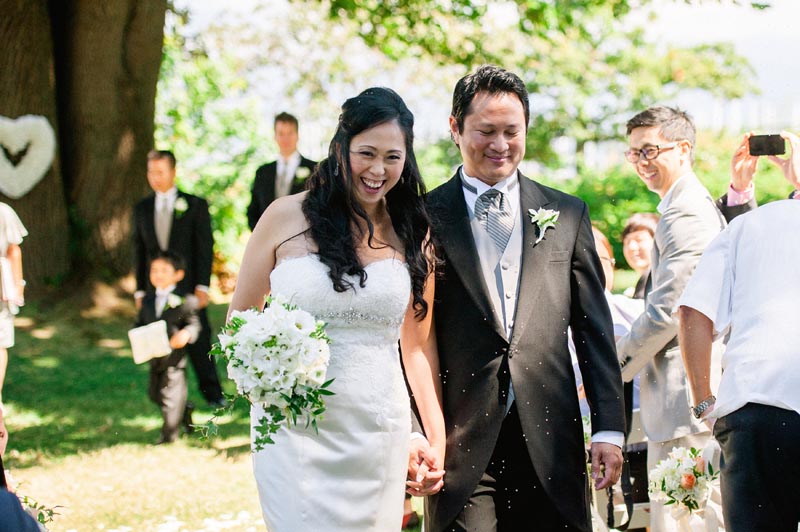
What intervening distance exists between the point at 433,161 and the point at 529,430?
24510 mm

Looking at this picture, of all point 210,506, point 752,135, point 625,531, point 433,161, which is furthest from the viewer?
point 433,161

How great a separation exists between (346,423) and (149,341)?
5.21 meters

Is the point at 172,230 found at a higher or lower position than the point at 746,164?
lower

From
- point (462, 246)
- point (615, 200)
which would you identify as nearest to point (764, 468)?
point (462, 246)

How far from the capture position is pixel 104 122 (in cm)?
1506

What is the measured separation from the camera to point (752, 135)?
18.3 feet

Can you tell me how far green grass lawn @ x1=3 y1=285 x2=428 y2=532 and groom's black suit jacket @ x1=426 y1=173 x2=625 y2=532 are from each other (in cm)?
251

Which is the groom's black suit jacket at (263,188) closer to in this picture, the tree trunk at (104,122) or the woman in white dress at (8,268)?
the woman in white dress at (8,268)

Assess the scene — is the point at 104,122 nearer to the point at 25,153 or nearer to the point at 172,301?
the point at 25,153

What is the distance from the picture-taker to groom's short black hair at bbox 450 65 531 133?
3.98 meters

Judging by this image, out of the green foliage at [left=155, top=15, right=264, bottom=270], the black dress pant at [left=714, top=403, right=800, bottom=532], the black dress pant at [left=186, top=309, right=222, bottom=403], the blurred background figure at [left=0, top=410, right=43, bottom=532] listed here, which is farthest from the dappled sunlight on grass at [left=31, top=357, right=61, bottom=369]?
the blurred background figure at [left=0, top=410, right=43, bottom=532]

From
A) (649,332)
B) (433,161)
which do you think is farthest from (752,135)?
(433,161)

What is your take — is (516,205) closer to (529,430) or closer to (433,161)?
(529,430)

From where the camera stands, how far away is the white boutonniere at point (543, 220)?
3.96 meters
